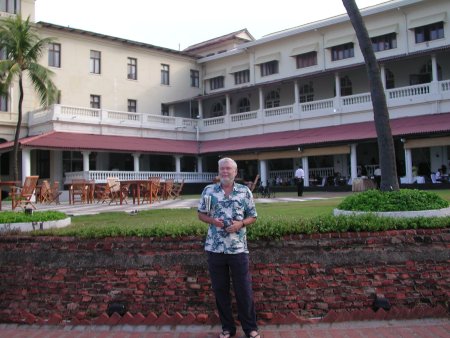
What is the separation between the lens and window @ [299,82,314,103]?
34.9 metres

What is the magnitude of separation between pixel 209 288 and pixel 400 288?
7.76 ft

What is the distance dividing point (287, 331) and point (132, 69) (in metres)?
34.8

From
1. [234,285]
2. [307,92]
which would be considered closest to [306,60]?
[307,92]

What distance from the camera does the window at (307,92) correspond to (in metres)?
34.9

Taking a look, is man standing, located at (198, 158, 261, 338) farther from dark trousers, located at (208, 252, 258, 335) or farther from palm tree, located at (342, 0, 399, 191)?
palm tree, located at (342, 0, 399, 191)

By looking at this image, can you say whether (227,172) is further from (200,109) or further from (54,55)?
(200,109)

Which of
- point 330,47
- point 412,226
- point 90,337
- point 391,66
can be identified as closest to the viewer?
point 90,337

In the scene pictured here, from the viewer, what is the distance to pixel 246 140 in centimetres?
3388

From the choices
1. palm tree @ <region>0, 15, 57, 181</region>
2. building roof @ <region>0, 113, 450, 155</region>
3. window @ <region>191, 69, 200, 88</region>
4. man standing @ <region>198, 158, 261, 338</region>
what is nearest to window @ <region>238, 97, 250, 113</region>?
building roof @ <region>0, 113, 450, 155</region>

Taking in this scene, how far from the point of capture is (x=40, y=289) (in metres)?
6.28

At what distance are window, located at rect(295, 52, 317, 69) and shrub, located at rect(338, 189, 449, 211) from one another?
28224 millimetres

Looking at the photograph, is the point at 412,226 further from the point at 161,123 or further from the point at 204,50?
the point at 204,50

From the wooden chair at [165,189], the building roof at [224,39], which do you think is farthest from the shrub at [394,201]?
the building roof at [224,39]

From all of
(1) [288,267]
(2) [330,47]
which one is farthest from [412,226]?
(2) [330,47]
